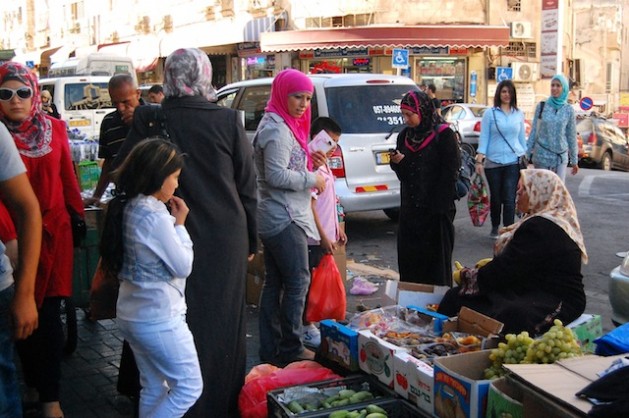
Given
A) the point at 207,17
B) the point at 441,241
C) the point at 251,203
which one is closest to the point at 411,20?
the point at 207,17

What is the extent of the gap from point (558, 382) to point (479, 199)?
5.78 meters

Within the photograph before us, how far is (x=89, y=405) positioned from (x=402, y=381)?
1.93 metres

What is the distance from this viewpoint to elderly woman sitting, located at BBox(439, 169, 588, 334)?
13.9ft

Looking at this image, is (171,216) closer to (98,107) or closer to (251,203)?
(251,203)

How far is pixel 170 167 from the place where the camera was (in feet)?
11.5

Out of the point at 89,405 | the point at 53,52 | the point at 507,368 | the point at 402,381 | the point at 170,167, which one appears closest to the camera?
the point at 507,368

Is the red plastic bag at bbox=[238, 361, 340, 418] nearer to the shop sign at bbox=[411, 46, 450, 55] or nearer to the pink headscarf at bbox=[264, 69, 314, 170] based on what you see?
the pink headscarf at bbox=[264, 69, 314, 170]

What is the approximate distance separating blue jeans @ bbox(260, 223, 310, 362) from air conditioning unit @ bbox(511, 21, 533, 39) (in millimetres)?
24494

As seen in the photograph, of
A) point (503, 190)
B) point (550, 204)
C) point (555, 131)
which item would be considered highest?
point (555, 131)

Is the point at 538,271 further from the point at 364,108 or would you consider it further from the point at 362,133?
the point at 364,108

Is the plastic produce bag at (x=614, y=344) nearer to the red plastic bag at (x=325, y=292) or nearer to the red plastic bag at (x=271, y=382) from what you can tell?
the red plastic bag at (x=271, y=382)

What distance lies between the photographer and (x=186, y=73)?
12.5 ft

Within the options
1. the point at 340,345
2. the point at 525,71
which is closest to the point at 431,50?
the point at 525,71

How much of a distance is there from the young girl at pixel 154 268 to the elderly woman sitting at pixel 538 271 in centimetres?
187
